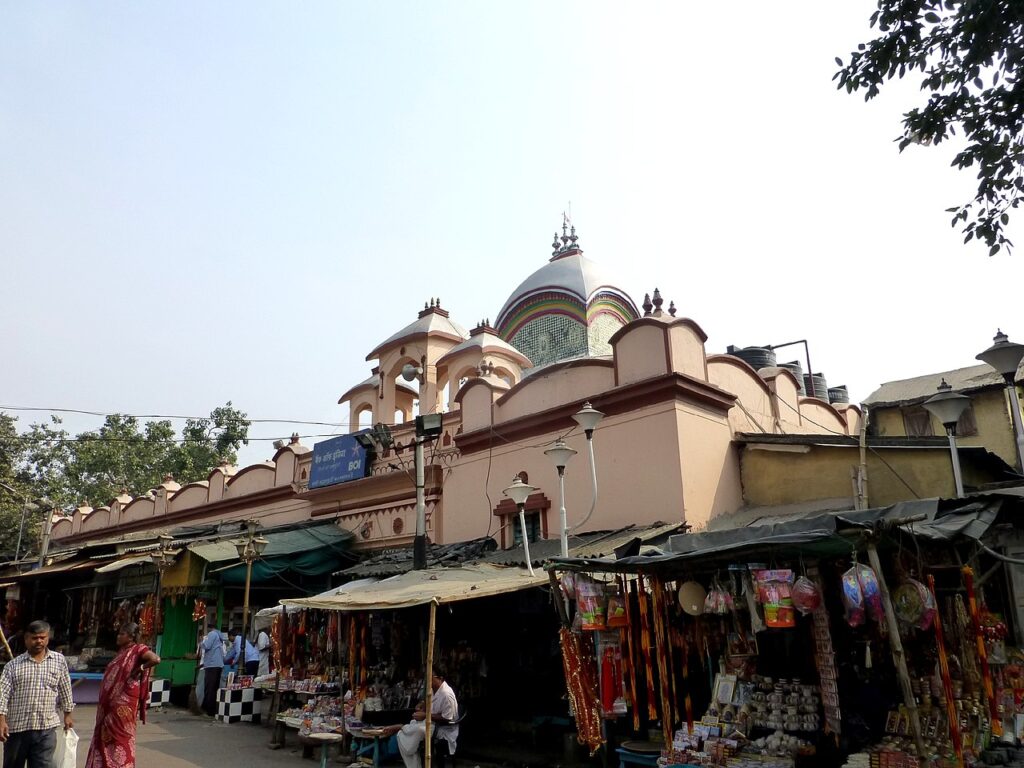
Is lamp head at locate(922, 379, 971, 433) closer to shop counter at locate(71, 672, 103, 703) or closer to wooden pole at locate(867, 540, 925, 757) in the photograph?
wooden pole at locate(867, 540, 925, 757)

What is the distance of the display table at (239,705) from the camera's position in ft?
41.4

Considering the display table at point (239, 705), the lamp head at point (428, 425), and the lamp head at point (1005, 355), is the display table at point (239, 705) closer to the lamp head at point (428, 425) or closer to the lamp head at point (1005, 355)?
the lamp head at point (428, 425)

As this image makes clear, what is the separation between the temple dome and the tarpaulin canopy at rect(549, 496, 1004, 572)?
10472mm

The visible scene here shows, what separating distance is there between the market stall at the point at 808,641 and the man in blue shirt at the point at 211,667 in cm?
792

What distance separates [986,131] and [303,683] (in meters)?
10.7

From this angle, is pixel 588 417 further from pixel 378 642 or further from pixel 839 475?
pixel 378 642

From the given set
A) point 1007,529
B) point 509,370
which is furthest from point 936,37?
point 509,370

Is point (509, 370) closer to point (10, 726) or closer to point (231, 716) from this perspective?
point (231, 716)

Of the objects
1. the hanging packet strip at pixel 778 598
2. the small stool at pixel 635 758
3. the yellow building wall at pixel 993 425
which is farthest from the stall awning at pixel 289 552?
the yellow building wall at pixel 993 425

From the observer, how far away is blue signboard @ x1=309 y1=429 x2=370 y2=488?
15.9m

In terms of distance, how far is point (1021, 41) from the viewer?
647 centimetres

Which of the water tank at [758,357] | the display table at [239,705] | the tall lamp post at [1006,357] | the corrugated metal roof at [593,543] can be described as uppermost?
the water tank at [758,357]

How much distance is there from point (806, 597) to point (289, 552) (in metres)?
10.2

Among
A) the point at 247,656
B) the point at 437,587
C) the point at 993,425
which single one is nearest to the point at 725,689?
the point at 437,587
